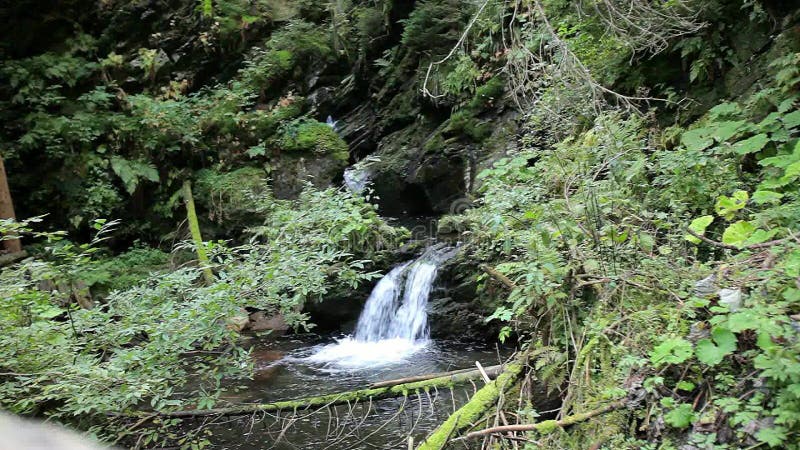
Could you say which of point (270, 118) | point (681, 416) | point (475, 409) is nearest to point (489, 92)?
point (270, 118)

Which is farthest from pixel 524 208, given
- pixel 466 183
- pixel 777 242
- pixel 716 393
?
pixel 466 183

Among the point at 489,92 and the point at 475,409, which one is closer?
the point at 475,409

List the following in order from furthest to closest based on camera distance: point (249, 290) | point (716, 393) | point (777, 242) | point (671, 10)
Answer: point (671, 10), point (249, 290), point (777, 242), point (716, 393)

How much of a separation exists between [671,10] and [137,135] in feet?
36.4

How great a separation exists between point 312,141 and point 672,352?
429 inches

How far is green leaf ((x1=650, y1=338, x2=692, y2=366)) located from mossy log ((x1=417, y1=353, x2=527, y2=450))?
117cm

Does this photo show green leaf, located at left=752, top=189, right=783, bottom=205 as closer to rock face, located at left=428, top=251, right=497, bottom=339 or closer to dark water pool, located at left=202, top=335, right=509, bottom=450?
dark water pool, located at left=202, top=335, right=509, bottom=450

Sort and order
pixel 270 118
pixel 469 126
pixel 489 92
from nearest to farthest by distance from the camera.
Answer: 1. pixel 489 92
2. pixel 469 126
3. pixel 270 118

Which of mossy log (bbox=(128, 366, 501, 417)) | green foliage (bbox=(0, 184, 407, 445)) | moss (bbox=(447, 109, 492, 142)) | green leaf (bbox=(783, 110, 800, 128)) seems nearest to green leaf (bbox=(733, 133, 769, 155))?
green leaf (bbox=(783, 110, 800, 128))

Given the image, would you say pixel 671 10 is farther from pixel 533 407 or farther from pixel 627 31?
pixel 533 407

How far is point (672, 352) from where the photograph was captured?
267cm

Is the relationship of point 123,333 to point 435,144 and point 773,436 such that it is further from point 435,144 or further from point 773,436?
point 435,144

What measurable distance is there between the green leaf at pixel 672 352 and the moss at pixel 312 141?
10.5 metres

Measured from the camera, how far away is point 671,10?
217 inches
